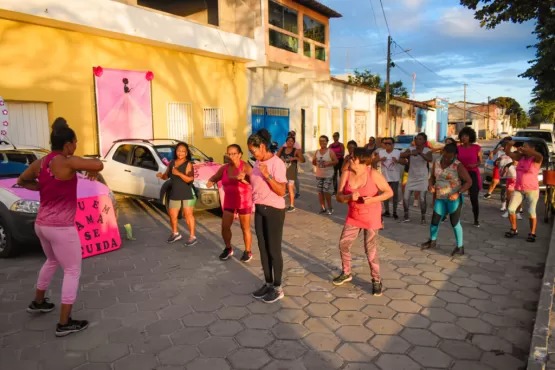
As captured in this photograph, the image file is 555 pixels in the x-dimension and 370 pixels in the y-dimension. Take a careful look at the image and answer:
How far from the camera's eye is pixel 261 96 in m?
17.3

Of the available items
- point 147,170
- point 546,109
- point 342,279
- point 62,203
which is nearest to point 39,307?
point 62,203

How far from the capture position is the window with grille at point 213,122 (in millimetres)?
14855

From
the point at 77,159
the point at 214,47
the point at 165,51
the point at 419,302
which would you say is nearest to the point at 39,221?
the point at 77,159

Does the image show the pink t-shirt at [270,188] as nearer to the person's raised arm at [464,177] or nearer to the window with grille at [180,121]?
the person's raised arm at [464,177]

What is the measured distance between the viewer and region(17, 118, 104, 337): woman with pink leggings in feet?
12.3

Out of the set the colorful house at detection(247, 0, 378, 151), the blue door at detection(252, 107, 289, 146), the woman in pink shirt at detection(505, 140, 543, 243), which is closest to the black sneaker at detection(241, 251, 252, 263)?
the woman in pink shirt at detection(505, 140, 543, 243)

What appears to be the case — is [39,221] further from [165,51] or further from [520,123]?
[520,123]

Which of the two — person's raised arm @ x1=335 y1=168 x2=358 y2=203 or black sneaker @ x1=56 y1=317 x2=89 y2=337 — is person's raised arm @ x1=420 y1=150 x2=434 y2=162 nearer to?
person's raised arm @ x1=335 y1=168 x2=358 y2=203

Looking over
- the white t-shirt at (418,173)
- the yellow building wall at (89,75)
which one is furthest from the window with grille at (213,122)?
the white t-shirt at (418,173)

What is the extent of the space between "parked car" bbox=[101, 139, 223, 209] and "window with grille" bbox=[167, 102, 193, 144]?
127 inches

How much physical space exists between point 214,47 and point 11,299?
36.0ft

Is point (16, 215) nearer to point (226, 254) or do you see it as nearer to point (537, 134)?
point (226, 254)

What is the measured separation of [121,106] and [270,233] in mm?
8866

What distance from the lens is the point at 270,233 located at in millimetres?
4562
